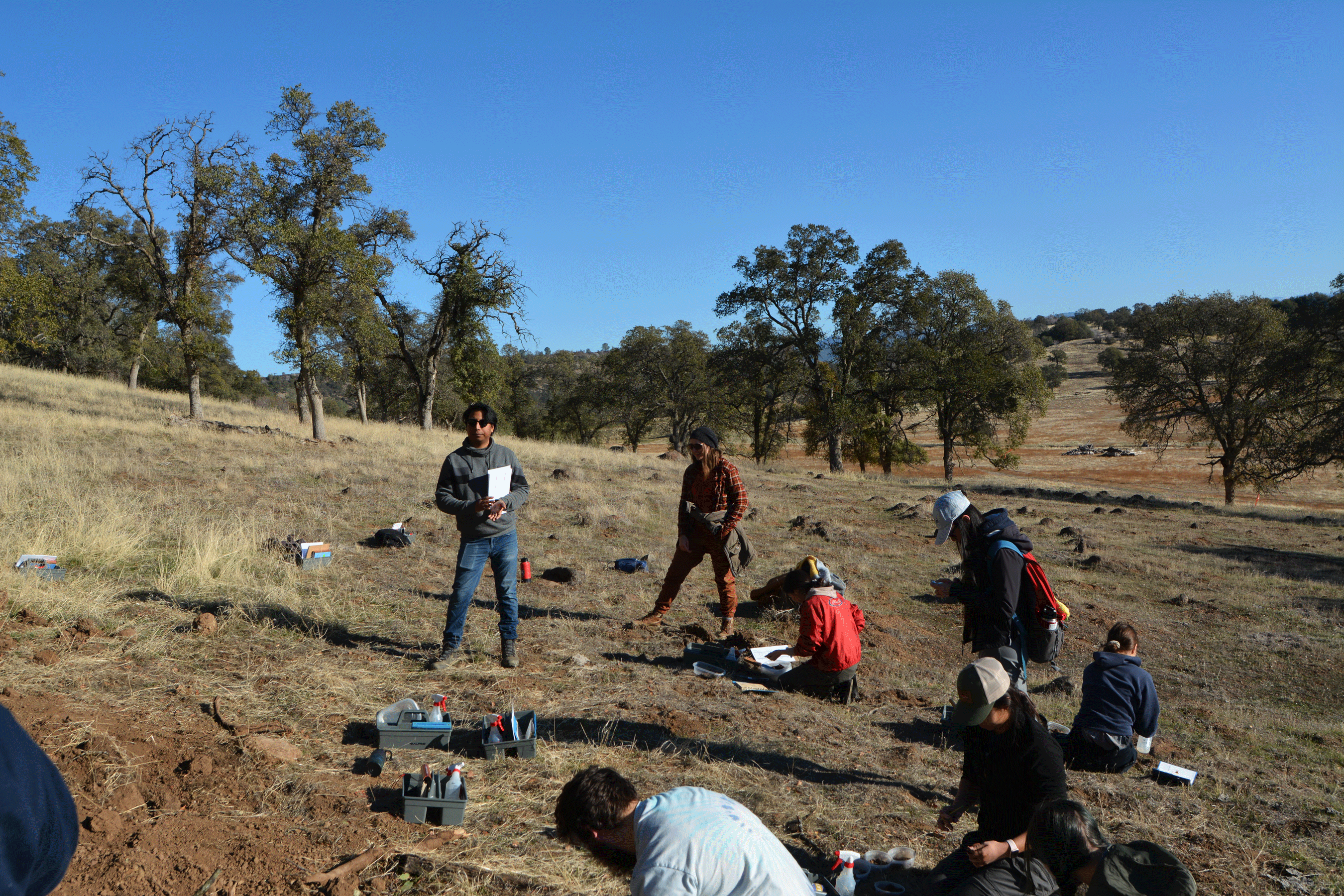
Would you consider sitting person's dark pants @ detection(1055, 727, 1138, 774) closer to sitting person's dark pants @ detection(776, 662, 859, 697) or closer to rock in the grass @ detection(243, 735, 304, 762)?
sitting person's dark pants @ detection(776, 662, 859, 697)

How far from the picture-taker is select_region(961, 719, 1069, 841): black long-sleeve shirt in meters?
3.17

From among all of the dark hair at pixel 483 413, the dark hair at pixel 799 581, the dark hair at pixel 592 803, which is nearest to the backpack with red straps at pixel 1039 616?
the dark hair at pixel 799 581

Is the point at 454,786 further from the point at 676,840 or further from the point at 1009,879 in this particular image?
the point at 1009,879

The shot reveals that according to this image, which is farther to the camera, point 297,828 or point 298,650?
point 298,650

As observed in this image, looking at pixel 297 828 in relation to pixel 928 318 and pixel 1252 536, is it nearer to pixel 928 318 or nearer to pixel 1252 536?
pixel 1252 536

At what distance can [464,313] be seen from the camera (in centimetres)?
2611

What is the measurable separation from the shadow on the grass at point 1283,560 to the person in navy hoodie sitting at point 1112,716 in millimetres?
10169

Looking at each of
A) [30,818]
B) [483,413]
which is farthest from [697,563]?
[30,818]

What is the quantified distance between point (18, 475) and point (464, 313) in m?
17.2

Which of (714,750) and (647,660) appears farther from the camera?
(647,660)

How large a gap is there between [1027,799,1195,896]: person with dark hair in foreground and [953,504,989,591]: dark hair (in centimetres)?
147

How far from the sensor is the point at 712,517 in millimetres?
7066

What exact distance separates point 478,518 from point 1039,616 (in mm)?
3761

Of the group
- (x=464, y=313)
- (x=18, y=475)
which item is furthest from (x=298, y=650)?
(x=464, y=313)
